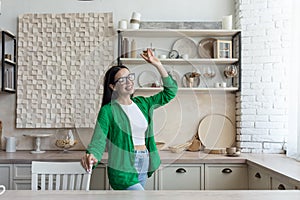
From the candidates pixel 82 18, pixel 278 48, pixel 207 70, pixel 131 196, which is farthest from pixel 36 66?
pixel 131 196

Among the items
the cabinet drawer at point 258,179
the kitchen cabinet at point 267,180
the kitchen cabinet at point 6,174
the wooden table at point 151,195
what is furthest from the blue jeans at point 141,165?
the kitchen cabinet at point 6,174

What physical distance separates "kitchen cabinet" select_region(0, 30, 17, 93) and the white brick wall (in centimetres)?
217

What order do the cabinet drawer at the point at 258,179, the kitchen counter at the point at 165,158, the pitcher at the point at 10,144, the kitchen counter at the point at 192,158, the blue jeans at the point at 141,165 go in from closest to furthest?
1. the blue jeans at the point at 141,165
2. the cabinet drawer at the point at 258,179
3. the kitchen counter at the point at 192,158
4. the kitchen counter at the point at 165,158
5. the pitcher at the point at 10,144

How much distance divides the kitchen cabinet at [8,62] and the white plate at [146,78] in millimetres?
1218

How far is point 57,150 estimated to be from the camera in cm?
400

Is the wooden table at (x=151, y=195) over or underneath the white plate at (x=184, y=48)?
underneath

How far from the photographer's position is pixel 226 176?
3.43 m

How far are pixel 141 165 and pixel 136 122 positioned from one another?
0.83 ft

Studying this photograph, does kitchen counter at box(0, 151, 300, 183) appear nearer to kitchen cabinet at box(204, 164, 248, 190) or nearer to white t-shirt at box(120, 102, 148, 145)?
kitchen cabinet at box(204, 164, 248, 190)

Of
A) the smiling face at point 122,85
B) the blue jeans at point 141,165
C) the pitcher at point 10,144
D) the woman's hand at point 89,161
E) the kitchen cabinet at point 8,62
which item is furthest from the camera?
the pitcher at point 10,144

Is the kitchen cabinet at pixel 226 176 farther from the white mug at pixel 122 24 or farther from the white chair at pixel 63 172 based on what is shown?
the white mug at pixel 122 24

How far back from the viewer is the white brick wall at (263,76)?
3.76m

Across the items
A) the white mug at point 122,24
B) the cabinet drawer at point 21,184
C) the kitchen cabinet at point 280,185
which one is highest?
the white mug at point 122,24

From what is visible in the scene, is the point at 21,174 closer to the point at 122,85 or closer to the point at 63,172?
the point at 63,172
